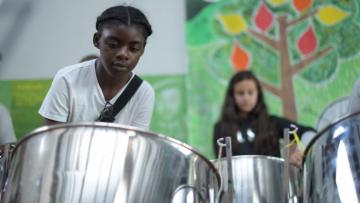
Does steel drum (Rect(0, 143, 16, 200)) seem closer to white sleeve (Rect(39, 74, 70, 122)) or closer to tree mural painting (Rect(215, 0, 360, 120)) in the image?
white sleeve (Rect(39, 74, 70, 122))

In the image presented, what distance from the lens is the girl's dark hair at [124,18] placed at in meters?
1.53

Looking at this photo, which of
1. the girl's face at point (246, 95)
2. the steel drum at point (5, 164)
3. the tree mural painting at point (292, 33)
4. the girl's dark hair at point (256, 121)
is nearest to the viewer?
the steel drum at point (5, 164)

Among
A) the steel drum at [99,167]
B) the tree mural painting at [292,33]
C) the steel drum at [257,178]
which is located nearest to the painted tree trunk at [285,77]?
the tree mural painting at [292,33]

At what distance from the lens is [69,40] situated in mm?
2912

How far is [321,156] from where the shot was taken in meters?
1.32

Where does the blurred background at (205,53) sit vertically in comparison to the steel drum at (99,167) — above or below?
above

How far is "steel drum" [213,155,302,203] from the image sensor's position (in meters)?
1.70

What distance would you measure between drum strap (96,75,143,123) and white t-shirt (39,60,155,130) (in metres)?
0.01

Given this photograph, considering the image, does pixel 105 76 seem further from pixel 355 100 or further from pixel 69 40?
pixel 69 40

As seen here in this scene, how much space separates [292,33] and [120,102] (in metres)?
1.62

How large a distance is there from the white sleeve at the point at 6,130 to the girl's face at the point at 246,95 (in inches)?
35.3

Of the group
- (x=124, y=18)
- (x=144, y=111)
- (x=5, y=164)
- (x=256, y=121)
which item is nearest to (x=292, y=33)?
(x=256, y=121)

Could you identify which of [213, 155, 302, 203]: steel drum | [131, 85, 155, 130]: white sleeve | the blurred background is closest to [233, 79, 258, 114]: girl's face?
the blurred background

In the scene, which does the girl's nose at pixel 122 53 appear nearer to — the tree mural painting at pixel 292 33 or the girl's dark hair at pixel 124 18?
the girl's dark hair at pixel 124 18
